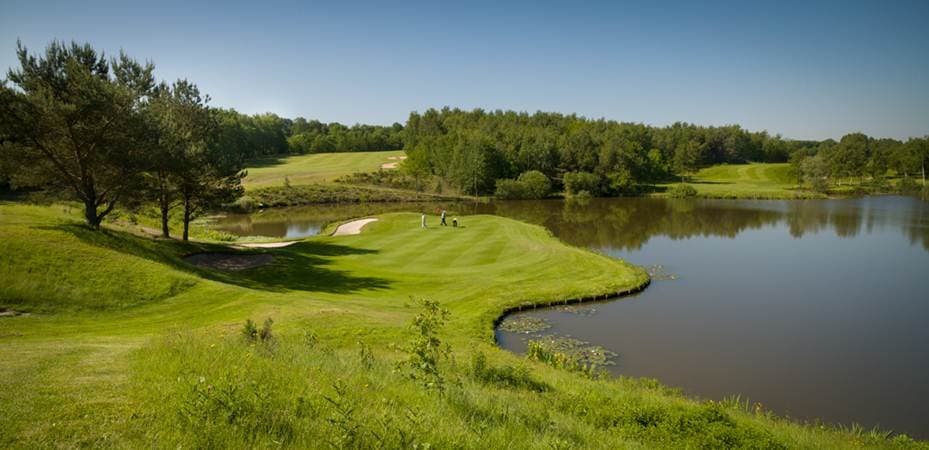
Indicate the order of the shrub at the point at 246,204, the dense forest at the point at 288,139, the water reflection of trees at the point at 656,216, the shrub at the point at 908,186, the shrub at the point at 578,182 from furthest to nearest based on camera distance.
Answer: the dense forest at the point at 288,139 → the shrub at the point at 908,186 → the shrub at the point at 578,182 → the shrub at the point at 246,204 → the water reflection of trees at the point at 656,216

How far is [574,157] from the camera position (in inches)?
4033

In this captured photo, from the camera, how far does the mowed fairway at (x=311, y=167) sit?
94125mm

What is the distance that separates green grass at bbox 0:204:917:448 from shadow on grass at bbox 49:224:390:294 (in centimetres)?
15

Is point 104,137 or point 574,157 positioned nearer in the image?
point 104,137

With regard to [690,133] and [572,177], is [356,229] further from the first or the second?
[690,133]

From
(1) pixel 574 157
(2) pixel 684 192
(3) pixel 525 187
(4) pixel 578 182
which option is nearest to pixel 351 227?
(3) pixel 525 187

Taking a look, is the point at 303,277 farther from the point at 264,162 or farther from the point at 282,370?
the point at 264,162

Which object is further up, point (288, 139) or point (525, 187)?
point (288, 139)

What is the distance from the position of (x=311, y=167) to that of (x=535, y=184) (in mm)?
53579

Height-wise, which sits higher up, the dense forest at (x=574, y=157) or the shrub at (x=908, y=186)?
the dense forest at (x=574, y=157)

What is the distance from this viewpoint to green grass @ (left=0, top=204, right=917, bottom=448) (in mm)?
5551

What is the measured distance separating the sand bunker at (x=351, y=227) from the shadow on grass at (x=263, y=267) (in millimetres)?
9180

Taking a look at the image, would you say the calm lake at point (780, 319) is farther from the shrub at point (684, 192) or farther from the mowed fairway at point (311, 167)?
the mowed fairway at point (311, 167)

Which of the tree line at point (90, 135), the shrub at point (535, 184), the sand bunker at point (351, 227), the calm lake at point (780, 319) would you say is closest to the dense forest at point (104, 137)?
the tree line at point (90, 135)
